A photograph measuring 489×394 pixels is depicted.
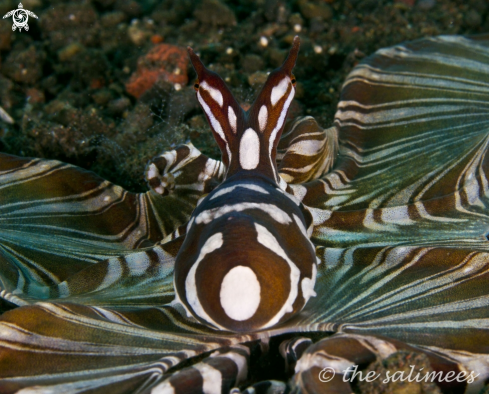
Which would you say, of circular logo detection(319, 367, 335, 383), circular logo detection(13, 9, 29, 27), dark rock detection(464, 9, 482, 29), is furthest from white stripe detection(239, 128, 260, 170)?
circular logo detection(13, 9, 29, 27)

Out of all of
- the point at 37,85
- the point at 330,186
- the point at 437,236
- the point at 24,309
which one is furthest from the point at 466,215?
the point at 37,85

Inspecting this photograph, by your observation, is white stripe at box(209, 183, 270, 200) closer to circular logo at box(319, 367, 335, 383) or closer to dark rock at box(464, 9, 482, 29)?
circular logo at box(319, 367, 335, 383)

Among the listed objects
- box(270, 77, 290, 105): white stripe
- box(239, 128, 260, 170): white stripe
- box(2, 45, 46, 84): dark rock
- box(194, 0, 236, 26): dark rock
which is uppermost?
box(194, 0, 236, 26): dark rock

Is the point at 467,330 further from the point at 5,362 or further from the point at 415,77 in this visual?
the point at 415,77

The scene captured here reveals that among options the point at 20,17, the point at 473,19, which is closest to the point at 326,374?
the point at 473,19

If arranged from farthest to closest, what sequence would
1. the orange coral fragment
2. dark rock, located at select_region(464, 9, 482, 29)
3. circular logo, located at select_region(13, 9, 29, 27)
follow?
1. circular logo, located at select_region(13, 9, 29, 27)
2. dark rock, located at select_region(464, 9, 482, 29)
3. the orange coral fragment

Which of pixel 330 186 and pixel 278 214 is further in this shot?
pixel 330 186
